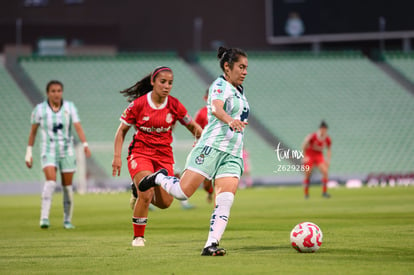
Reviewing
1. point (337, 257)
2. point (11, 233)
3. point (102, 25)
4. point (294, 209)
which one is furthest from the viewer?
point (102, 25)

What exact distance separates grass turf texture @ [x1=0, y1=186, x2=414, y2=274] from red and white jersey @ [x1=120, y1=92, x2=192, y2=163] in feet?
3.97

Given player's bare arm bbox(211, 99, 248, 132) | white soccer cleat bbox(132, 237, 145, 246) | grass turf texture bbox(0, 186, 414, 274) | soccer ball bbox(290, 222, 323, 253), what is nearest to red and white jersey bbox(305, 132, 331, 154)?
grass turf texture bbox(0, 186, 414, 274)

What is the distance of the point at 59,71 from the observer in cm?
3803

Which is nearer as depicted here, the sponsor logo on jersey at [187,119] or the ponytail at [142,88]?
the sponsor logo on jersey at [187,119]

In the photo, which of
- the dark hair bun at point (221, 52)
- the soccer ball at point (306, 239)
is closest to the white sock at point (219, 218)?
the soccer ball at point (306, 239)

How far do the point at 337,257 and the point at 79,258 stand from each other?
2772mm

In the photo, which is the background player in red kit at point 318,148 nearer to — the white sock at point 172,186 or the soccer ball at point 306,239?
the white sock at point 172,186

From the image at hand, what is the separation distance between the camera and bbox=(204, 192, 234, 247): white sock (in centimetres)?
845

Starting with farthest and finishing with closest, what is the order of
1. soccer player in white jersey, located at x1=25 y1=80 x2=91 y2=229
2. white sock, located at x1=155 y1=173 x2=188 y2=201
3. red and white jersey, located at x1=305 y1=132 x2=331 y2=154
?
1. red and white jersey, located at x1=305 y1=132 x2=331 y2=154
2. soccer player in white jersey, located at x1=25 y1=80 x2=91 y2=229
3. white sock, located at x1=155 y1=173 x2=188 y2=201

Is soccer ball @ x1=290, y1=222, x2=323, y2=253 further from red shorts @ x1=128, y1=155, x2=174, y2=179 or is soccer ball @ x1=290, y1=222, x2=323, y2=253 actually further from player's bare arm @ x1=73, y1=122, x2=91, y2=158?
player's bare arm @ x1=73, y1=122, x2=91, y2=158

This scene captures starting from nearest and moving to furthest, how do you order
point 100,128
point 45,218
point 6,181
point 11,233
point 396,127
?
point 11,233, point 45,218, point 6,181, point 100,128, point 396,127

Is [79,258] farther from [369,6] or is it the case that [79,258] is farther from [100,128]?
[369,6]

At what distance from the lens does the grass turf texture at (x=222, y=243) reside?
24.7 ft

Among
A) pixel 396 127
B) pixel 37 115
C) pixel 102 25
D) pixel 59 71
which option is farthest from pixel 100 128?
pixel 37 115
